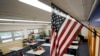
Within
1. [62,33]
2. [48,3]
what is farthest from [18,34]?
[62,33]

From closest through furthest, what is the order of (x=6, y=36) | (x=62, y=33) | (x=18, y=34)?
1. (x=62, y=33)
2. (x=6, y=36)
3. (x=18, y=34)

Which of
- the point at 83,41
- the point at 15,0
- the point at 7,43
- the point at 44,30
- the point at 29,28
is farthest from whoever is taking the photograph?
the point at 44,30

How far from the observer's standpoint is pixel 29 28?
13.2m

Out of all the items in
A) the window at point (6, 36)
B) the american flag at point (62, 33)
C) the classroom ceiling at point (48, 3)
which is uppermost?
the classroom ceiling at point (48, 3)

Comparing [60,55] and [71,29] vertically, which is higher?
[71,29]

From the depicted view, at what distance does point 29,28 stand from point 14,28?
2921 millimetres

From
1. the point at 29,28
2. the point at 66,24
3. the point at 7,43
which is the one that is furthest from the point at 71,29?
the point at 29,28

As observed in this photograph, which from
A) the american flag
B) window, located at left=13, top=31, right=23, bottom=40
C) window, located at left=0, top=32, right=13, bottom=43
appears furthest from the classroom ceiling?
window, located at left=13, top=31, right=23, bottom=40

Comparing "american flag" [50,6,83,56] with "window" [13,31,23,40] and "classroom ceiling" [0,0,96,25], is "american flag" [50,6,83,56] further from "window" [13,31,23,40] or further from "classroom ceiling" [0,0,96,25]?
"window" [13,31,23,40]

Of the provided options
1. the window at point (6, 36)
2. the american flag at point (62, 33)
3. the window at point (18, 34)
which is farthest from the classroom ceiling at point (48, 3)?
the window at point (18, 34)

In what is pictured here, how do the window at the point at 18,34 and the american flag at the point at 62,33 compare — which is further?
the window at the point at 18,34

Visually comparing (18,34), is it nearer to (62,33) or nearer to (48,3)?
(48,3)

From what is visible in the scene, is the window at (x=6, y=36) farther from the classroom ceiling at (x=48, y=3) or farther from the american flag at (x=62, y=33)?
the american flag at (x=62, y=33)

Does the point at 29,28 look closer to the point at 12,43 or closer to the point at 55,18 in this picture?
the point at 12,43
